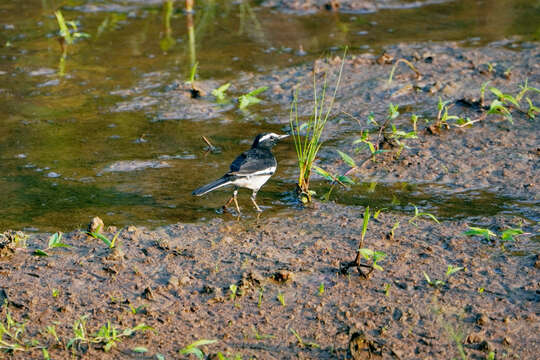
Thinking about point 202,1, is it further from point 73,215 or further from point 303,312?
point 303,312

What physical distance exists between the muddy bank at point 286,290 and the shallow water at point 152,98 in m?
0.54

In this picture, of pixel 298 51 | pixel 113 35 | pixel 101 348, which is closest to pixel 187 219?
pixel 101 348

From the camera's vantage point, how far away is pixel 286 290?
5012mm

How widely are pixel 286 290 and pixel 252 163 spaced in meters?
1.58

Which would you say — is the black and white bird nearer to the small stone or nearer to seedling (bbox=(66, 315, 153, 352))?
the small stone

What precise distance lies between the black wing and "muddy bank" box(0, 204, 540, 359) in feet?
1.62

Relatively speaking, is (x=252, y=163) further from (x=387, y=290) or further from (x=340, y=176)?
(x=387, y=290)

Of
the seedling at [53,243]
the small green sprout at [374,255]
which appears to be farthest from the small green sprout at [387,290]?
the seedling at [53,243]

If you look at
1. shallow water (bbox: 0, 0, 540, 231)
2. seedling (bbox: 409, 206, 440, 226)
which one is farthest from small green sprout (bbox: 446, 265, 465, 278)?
shallow water (bbox: 0, 0, 540, 231)

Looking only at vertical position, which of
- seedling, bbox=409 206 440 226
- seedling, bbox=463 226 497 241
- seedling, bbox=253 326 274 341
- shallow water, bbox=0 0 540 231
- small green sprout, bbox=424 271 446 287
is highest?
seedling, bbox=463 226 497 241

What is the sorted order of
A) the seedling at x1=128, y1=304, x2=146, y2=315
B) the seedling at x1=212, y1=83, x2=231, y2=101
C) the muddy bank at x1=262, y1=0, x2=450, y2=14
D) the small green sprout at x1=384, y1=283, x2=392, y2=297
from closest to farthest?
1. the seedling at x1=128, y1=304, x2=146, y2=315
2. the small green sprout at x1=384, y1=283, x2=392, y2=297
3. the seedling at x1=212, y1=83, x2=231, y2=101
4. the muddy bank at x1=262, y1=0, x2=450, y2=14

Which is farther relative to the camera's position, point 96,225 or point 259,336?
point 96,225

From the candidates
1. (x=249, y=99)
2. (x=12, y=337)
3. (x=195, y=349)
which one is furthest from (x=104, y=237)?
(x=249, y=99)

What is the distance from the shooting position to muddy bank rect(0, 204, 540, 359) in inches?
175
